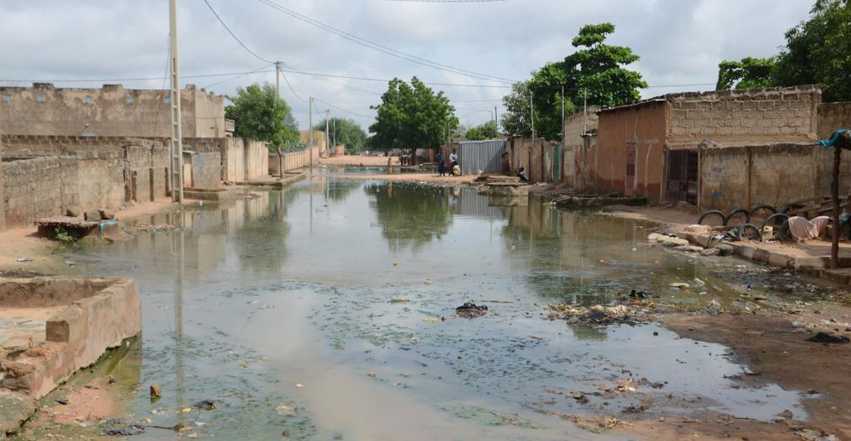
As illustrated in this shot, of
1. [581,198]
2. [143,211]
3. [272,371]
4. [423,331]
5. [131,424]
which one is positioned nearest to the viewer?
[131,424]

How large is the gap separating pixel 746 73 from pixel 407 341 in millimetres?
38091

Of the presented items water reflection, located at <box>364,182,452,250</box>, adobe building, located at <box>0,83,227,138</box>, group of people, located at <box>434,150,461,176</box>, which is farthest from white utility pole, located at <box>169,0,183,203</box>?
group of people, located at <box>434,150,461,176</box>

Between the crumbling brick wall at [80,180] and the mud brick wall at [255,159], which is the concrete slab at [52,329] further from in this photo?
the mud brick wall at [255,159]

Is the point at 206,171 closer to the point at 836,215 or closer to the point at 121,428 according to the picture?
the point at 836,215

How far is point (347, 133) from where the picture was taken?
167250 millimetres

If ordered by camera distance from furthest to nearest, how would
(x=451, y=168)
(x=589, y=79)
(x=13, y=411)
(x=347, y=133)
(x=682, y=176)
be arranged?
1. (x=347, y=133)
2. (x=451, y=168)
3. (x=589, y=79)
4. (x=682, y=176)
5. (x=13, y=411)

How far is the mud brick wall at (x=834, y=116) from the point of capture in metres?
27.0

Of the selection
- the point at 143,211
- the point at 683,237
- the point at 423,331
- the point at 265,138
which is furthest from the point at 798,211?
the point at 265,138

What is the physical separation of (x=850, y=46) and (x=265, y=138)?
127 feet

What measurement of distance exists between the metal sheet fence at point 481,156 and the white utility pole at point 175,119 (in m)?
29.8

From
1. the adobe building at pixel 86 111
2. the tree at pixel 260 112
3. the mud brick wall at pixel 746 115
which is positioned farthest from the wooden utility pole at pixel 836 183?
the tree at pixel 260 112

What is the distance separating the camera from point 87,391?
669cm

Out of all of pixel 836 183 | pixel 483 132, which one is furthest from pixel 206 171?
pixel 483 132

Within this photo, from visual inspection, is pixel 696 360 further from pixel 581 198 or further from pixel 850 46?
pixel 850 46
